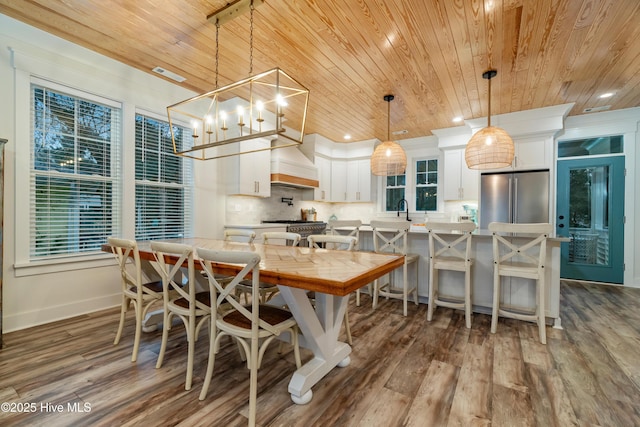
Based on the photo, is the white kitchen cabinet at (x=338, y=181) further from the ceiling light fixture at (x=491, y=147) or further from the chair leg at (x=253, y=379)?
the chair leg at (x=253, y=379)

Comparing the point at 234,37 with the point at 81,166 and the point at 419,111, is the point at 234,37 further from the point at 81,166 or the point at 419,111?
the point at 419,111

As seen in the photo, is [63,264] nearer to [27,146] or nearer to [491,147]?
[27,146]

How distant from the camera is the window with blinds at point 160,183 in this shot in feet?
11.1

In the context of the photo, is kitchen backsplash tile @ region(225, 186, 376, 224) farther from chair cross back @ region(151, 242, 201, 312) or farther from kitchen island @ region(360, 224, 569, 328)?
chair cross back @ region(151, 242, 201, 312)

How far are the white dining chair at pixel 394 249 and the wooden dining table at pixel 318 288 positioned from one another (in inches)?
48.6

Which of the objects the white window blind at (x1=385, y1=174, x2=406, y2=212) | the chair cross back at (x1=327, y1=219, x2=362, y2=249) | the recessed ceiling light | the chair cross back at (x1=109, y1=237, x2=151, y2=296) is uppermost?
the recessed ceiling light

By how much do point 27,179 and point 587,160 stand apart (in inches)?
285

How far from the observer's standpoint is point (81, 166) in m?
2.93

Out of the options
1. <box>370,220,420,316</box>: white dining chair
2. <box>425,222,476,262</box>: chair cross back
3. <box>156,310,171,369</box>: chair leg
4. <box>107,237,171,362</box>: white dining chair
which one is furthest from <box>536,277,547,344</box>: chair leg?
<box>107,237,171,362</box>: white dining chair

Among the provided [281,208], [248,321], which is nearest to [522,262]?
[248,321]

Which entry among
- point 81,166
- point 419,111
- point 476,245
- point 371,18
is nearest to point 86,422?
point 81,166

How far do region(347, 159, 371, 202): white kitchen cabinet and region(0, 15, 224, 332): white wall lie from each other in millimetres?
3948

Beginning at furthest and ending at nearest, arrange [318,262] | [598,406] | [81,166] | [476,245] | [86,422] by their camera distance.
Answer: [476,245]
[81,166]
[318,262]
[598,406]
[86,422]

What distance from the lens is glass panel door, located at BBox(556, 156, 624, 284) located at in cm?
427
